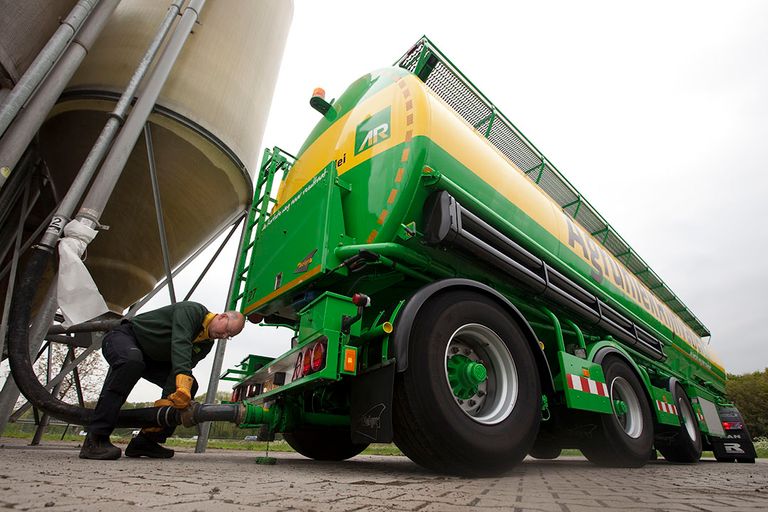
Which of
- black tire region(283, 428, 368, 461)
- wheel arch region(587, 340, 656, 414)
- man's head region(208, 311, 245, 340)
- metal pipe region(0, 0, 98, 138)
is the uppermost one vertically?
metal pipe region(0, 0, 98, 138)

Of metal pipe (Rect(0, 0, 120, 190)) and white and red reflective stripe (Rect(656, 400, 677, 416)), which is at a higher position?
metal pipe (Rect(0, 0, 120, 190))

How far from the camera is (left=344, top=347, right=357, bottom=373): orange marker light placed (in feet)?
7.74

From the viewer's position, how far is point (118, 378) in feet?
9.17

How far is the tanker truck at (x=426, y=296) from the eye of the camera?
2.46 meters

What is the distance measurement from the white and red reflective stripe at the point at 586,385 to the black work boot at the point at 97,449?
340 centimetres

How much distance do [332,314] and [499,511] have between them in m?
1.38

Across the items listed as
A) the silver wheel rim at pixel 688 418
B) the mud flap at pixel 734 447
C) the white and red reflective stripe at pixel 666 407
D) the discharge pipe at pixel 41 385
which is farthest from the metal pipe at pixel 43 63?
the mud flap at pixel 734 447

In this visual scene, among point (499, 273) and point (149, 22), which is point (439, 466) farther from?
point (149, 22)

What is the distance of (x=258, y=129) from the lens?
19.0 feet

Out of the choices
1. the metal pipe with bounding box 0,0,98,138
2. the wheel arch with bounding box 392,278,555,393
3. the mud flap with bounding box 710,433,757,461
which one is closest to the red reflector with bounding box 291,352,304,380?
the wheel arch with bounding box 392,278,555,393

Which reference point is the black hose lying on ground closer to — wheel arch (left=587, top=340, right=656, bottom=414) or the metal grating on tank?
the metal grating on tank

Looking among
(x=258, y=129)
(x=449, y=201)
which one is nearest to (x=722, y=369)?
(x=449, y=201)

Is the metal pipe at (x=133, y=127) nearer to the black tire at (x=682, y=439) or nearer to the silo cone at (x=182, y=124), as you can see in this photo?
the silo cone at (x=182, y=124)

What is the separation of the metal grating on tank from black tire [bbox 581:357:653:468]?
2258mm
